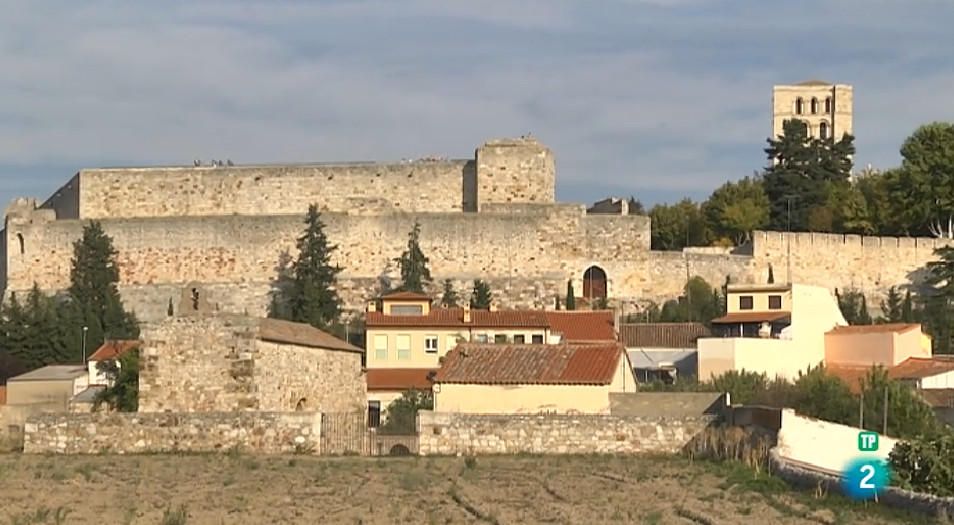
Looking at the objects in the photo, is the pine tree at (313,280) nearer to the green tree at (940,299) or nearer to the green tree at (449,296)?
the green tree at (449,296)

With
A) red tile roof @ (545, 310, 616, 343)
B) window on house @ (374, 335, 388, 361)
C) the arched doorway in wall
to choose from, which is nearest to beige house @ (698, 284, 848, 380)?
red tile roof @ (545, 310, 616, 343)

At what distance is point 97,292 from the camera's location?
49.7m

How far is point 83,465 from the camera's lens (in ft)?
73.4

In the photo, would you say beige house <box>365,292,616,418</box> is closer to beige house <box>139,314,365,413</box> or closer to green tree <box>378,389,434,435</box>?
green tree <box>378,389,434,435</box>

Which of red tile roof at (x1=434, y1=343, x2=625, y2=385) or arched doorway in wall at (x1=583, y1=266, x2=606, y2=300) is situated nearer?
red tile roof at (x1=434, y1=343, x2=625, y2=385)

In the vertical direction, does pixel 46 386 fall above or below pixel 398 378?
below

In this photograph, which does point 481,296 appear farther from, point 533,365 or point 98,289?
point 533,365

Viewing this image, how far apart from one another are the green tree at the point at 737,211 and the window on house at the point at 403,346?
63.0ft

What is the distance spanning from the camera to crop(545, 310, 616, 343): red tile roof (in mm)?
38156

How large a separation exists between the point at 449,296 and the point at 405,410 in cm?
1733

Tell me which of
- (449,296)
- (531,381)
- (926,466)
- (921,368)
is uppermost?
(449,296)

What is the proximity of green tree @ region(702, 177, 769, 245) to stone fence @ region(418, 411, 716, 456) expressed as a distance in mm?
31558

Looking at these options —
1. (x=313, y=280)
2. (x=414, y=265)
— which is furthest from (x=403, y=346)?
(x=414, y=265)

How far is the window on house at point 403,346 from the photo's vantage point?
1513 inches
